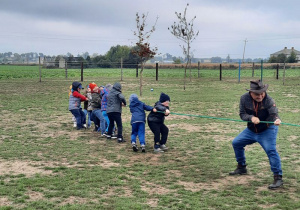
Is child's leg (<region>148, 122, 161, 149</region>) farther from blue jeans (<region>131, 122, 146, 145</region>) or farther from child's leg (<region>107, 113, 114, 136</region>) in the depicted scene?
child's leg (<region>107, 113, 114, 136</region>)

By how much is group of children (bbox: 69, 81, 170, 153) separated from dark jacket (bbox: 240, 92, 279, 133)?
2.24 meters

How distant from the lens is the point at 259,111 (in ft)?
21.2

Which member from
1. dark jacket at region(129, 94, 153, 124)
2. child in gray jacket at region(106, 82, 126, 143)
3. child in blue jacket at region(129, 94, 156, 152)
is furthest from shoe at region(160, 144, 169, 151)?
child in gray jacket at region(106, 82, 126, 143)

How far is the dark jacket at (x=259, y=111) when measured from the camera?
21.0ft

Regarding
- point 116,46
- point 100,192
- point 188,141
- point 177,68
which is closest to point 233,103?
point 188,141

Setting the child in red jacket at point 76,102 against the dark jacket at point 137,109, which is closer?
the dark jacket at point 137,109

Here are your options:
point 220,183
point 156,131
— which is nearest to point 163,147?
point 156,131

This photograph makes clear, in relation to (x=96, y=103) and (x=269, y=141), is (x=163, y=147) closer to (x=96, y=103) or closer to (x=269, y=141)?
(x=96, y=103)

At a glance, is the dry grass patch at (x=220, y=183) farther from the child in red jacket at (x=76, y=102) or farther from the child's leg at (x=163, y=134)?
the child in red jacket at (x=76, y=102)

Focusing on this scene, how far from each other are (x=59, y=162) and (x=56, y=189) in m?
1.76

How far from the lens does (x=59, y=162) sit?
781 centimetres

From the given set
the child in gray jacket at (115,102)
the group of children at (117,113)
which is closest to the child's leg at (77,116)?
the group of children at (117,113)

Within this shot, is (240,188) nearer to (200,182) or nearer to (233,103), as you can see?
(200,182)

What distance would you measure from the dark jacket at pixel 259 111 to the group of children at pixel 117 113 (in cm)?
224
